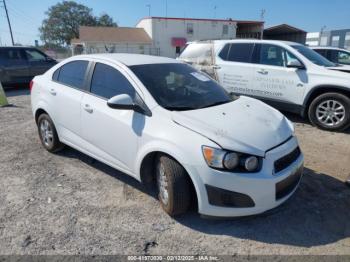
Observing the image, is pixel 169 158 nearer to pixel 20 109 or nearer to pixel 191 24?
pixel 20 109

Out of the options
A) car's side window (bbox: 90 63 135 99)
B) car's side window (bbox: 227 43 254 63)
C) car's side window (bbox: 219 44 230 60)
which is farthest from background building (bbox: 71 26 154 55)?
car's side window (bbox: 90 63 135 99)

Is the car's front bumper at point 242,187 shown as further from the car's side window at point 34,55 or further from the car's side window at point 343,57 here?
the car's side window at point 34,55

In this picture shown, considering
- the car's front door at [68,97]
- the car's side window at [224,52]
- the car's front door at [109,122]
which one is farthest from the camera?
the car's side window at [224,52]

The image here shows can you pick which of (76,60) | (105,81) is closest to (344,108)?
(105,81)

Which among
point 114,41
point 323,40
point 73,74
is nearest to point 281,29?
point 114,41

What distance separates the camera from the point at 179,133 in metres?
2.73

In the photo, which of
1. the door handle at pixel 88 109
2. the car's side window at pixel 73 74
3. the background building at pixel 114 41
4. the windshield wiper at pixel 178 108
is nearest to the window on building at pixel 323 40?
the background building at pixel 114 41

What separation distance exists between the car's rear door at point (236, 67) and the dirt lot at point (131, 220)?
3.03 meters

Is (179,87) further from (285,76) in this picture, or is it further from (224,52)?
(224,52)

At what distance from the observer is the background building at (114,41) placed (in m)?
36.2

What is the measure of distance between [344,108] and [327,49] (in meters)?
5.86

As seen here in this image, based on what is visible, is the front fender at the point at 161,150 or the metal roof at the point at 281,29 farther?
the metal roof at the point at 281,29

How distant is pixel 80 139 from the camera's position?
12.9 ft

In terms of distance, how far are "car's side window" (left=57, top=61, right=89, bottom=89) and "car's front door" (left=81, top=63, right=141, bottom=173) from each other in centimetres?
27
